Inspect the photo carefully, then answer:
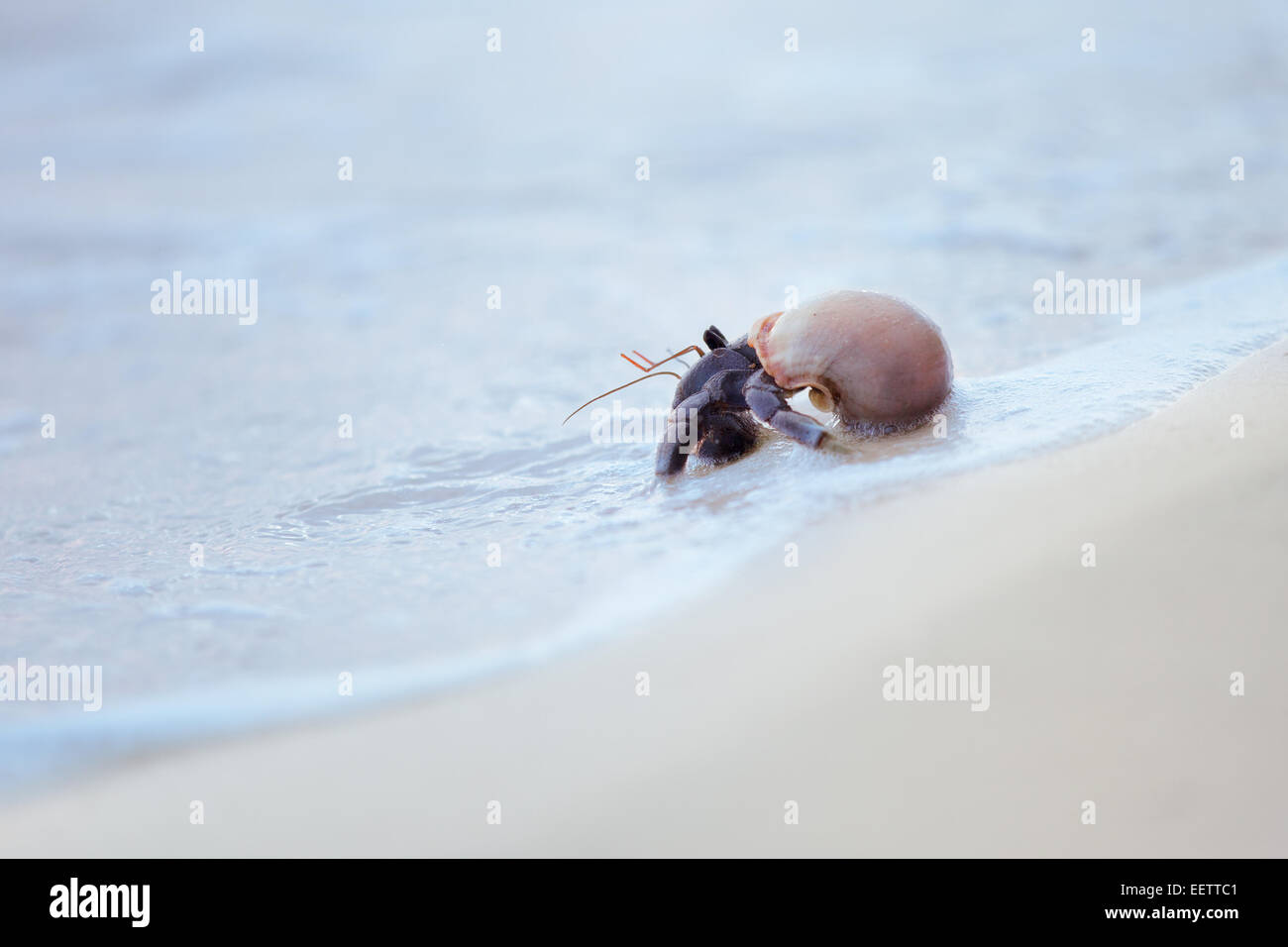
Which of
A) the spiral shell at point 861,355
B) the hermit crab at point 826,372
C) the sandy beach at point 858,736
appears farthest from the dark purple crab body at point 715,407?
the sandy beach at point 858,736

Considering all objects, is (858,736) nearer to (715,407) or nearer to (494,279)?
(715,407)

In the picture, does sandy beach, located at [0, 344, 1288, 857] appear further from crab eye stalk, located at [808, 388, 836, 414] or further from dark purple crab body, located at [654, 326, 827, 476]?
dark purple crab body, located at [654, 326, 827, 476]

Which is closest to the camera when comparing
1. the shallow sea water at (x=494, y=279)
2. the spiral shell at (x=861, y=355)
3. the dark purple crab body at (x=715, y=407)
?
the shallow sea water at (x=494, y=279)

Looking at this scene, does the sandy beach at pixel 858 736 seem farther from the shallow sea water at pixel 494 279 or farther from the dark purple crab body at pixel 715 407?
the dark purple crab body at pixel 715 407

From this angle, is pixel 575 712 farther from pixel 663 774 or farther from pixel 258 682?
pixel 258 682

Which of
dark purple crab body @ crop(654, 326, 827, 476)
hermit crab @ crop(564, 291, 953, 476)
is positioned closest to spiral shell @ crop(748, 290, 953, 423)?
hermit crab @ crop(564, 291, 953, 476)

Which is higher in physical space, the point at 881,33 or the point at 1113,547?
the point at 881,33
